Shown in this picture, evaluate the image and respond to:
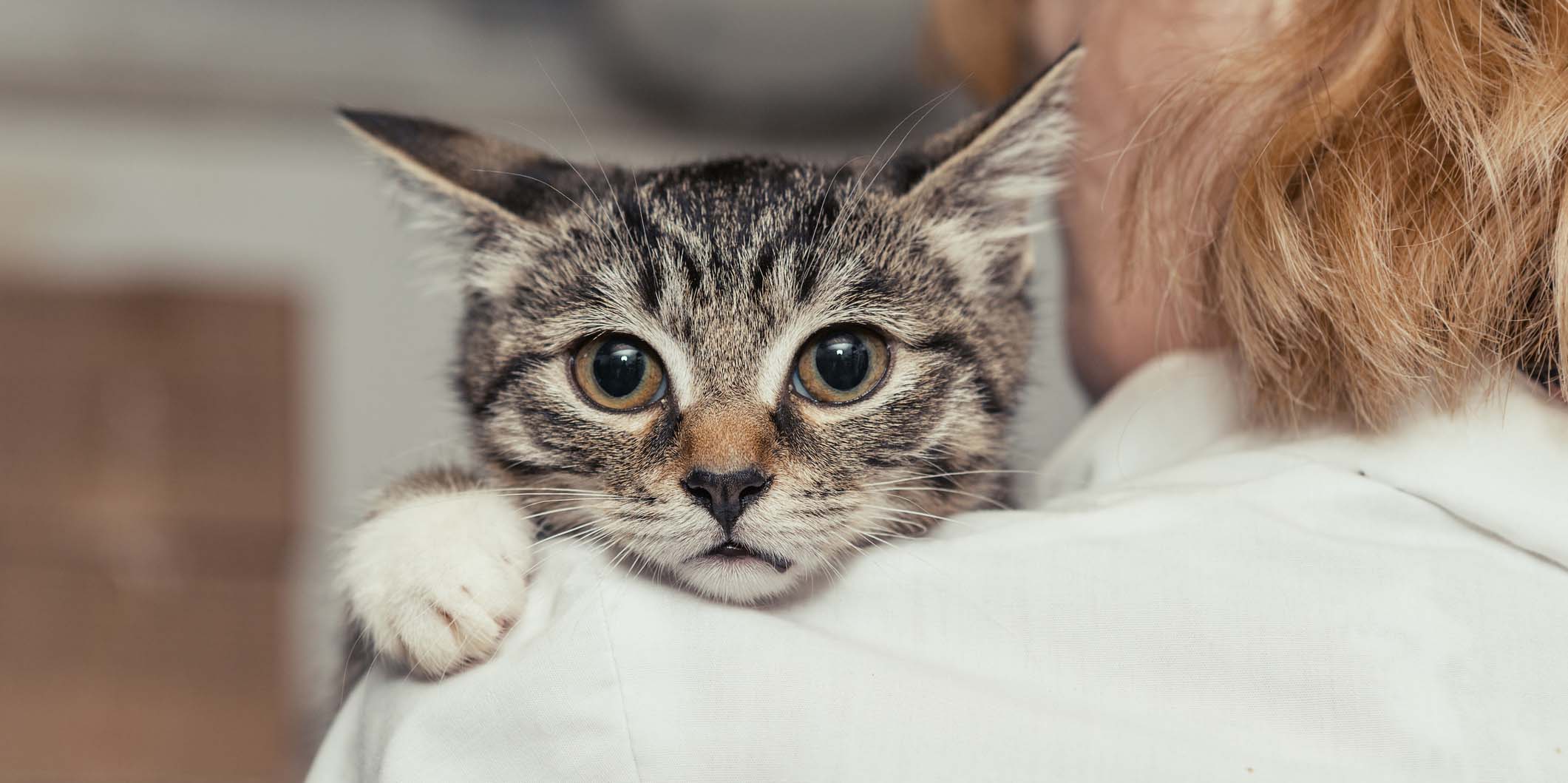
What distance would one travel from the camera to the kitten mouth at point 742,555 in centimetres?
89

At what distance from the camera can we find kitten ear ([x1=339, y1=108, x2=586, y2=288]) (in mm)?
1101

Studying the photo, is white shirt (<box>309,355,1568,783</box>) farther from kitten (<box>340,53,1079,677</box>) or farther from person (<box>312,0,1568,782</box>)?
kitten (<box>340,53,1079,677</box>)

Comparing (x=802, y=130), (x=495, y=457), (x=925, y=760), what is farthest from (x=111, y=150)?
(x=925, y=760)

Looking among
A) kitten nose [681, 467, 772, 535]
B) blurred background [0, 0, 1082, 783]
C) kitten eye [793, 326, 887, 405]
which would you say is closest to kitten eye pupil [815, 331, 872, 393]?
kitten eye [793, 326, 887, 405]

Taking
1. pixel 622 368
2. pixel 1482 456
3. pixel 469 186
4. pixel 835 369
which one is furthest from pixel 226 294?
pixel 1482 456

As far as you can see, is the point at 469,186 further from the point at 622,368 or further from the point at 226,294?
the point at 226,294

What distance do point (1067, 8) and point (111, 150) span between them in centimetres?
346

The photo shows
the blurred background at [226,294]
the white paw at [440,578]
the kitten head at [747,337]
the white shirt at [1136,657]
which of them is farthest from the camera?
the blurred background at [226,294]

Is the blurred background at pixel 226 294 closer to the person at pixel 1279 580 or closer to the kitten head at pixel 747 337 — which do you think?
the kitten head at pixel 747 337

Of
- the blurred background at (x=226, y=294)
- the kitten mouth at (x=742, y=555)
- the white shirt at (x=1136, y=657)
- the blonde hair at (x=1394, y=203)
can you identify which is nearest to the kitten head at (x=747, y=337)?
the kitten mouth at (x=742, y=555)

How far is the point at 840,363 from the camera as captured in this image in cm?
101

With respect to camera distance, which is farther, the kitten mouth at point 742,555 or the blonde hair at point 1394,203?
the kitten mouth at point 742,555

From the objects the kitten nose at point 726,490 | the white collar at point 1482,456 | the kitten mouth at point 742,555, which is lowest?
the kitten mouth at point 742,555

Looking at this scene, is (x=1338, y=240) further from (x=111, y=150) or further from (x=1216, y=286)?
(x=111, y=150)
